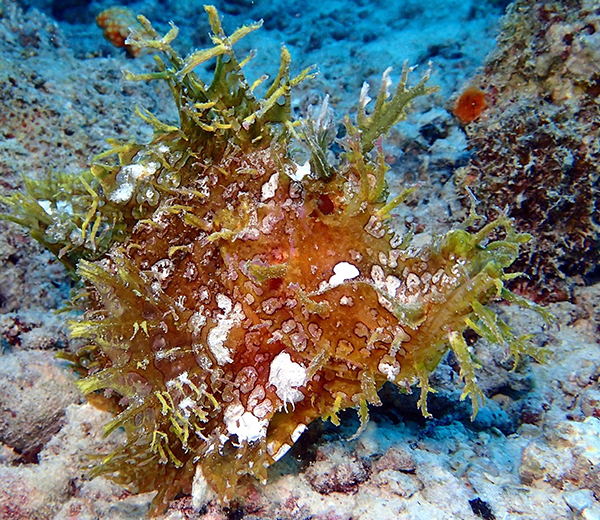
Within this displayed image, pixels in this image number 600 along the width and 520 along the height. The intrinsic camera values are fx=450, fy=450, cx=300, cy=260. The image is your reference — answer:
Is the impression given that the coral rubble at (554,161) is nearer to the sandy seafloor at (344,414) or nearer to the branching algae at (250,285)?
the sandy seafloor at (344,414)

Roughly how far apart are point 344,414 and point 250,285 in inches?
62.4

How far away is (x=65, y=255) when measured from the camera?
3604 mm

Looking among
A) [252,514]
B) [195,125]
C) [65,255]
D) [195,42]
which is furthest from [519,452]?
[195,42]

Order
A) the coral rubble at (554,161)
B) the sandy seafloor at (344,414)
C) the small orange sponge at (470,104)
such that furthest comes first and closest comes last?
the small orange sponge at (470,104) → the coral rubble at (554,161) → the sandy seafloor at (344,414)

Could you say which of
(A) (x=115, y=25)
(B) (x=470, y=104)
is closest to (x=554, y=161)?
(B) (x=470, y=104)

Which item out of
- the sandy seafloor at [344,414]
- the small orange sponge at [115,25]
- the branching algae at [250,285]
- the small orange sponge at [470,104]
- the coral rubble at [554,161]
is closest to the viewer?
the branching algae at [250,285]

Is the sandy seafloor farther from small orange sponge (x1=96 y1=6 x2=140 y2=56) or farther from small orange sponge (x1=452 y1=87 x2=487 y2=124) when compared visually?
small orange sponge (x1=96 y1=6 x2=140 y2=56)

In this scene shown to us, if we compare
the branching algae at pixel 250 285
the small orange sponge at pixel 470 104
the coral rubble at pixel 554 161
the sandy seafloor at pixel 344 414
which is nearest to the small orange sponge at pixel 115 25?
the sandy seafloor at pixel 344 414

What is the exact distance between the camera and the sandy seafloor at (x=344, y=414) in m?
3.05

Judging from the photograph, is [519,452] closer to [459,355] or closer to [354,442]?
[354,442]

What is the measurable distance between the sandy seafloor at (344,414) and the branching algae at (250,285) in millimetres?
506

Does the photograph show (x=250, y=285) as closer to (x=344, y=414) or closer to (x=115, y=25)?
(x=344, y=414)

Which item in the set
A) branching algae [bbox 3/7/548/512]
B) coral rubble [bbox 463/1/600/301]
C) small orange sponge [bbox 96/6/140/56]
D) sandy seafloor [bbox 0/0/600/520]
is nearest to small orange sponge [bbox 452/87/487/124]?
sandy seafloor [bbox 0/0/600/520]

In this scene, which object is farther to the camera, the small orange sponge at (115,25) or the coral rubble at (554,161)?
the small orange sponge at (115,25)
